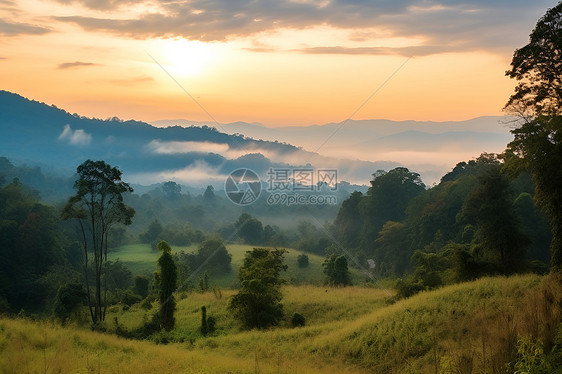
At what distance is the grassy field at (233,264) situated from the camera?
53.6 metres

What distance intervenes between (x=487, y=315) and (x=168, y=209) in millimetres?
121092

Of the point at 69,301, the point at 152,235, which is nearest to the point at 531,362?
the point at 69,301

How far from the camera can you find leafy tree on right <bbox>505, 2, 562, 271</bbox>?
17.6 meters

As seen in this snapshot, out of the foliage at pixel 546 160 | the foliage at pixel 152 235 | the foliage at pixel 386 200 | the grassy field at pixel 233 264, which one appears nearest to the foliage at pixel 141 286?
the grassy field at pixel 233 264

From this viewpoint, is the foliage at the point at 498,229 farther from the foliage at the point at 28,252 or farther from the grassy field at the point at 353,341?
the foliage at the point at 28,252

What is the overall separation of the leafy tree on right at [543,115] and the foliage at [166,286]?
1905cm

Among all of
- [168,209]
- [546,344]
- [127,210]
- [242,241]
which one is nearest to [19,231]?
[127,210]

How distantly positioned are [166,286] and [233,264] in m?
36.4

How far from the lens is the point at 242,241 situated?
8169 cm

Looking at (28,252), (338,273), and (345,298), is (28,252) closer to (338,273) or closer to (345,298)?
(338,273)

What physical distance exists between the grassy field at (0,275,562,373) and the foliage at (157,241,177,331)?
1.29 meters

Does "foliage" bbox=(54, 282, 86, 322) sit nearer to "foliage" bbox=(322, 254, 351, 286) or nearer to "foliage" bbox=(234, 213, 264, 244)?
"foliage" bbox=(322, 254, 351, 286)

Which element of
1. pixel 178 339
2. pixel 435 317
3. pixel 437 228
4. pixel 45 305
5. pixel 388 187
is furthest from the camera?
pixel 388 187

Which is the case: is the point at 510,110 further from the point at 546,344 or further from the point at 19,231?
the point at 19,231
